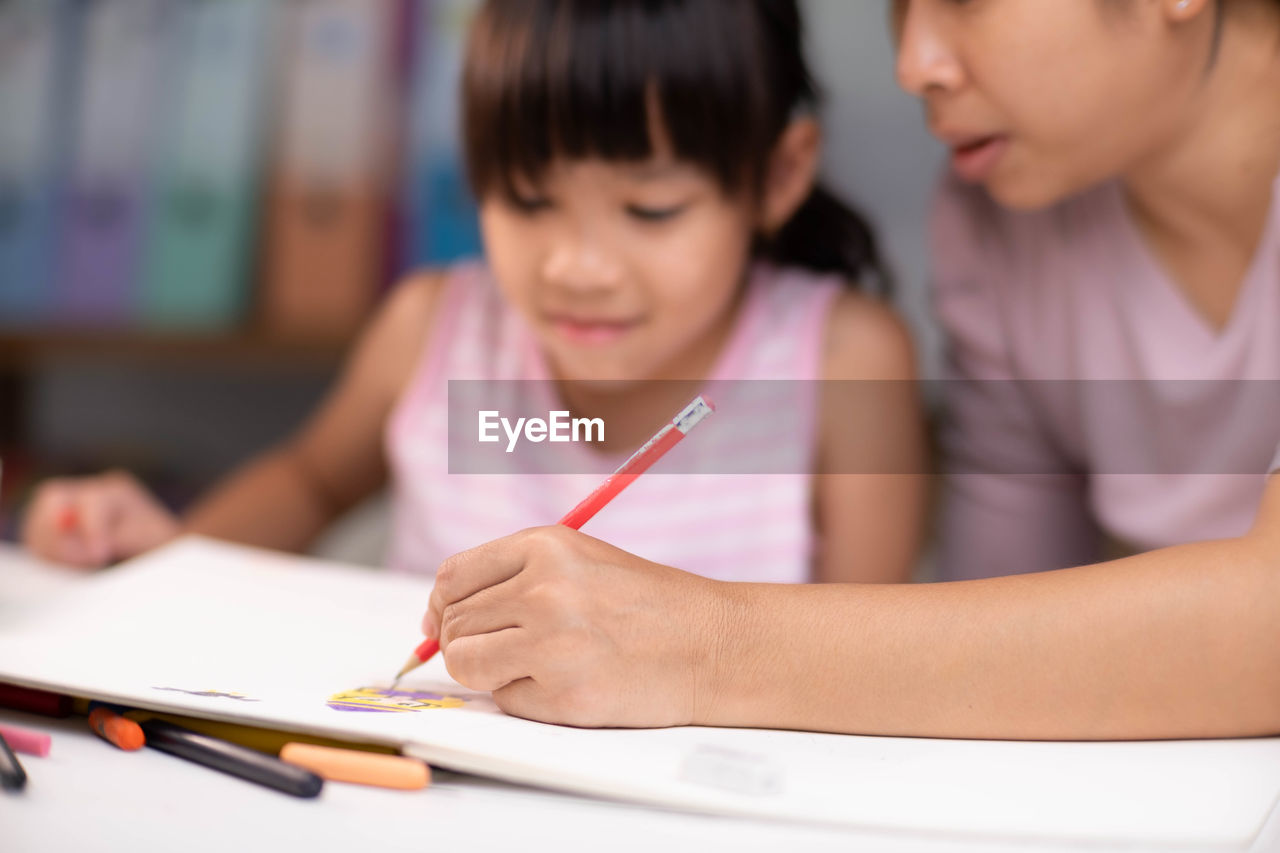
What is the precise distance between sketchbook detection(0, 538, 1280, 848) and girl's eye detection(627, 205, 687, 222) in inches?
9.8

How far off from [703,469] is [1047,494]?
0.76 ft

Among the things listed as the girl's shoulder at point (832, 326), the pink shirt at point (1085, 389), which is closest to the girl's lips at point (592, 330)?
the girl's shoulder at point (832, 326)

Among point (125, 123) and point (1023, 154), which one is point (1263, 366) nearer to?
point (1023, 154)

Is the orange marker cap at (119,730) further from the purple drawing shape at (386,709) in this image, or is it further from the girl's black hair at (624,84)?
the girl's black hair at (624,84)

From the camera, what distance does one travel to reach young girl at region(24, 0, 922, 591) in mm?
585

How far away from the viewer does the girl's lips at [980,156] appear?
549 mm

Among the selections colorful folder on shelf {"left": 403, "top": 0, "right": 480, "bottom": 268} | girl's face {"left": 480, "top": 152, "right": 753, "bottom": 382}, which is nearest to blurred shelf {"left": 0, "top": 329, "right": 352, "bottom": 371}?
colorful folder on shelf {"left": 403, "top": 0, "right": 480, "bottom": 268}

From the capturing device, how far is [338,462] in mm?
819

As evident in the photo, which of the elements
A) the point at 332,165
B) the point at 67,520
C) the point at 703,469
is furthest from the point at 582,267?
the point at 332,165

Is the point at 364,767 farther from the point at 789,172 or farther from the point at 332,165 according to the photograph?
the point at 332,165

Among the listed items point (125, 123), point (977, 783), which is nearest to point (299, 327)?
point (125, 123)

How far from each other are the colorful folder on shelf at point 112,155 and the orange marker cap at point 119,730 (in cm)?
76

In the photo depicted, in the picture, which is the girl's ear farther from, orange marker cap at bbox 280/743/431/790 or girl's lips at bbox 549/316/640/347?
orange marker cap at bbox 280/743/431/790

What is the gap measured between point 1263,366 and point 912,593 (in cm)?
28
